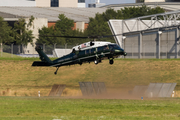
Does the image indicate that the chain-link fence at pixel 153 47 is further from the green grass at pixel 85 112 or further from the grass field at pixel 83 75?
the green grass at pixel 85 112

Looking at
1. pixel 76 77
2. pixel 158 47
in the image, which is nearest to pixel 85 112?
pixel 76 77

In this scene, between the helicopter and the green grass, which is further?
the helicopter

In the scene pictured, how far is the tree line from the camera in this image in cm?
11106

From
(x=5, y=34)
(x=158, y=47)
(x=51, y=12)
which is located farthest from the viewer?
(x=51, y=12)

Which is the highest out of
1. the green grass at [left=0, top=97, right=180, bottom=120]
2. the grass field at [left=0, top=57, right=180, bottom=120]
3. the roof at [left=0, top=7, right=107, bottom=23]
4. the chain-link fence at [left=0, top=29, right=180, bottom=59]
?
the roof at [left=0, top=7, right=107, bottom=23]

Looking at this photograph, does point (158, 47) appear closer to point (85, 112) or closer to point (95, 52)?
point (95, 52)

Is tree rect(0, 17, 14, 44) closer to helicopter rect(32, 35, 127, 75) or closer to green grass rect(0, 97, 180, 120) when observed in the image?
helicopter rect(32, 35, 127, 75)

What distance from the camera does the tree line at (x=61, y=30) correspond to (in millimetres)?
111062

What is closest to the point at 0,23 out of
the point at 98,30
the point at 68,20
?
the point at 68,20

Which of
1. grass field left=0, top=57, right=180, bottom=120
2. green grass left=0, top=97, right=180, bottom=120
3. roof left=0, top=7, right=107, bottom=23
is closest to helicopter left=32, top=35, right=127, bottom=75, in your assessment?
grass field left=0, top=57, right=180, bottom=120

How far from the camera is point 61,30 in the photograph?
422 feet

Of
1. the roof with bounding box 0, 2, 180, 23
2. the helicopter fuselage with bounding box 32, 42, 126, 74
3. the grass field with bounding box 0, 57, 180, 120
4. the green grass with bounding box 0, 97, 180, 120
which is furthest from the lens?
the roof with bounding box 0, 2, 180, 23

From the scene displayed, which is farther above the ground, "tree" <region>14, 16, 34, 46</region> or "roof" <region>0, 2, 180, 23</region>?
"roof" <region>0, 2, 180, 23</region>

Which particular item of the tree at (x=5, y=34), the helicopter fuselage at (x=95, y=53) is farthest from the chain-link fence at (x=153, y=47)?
the tree at (x=5, y=34)
